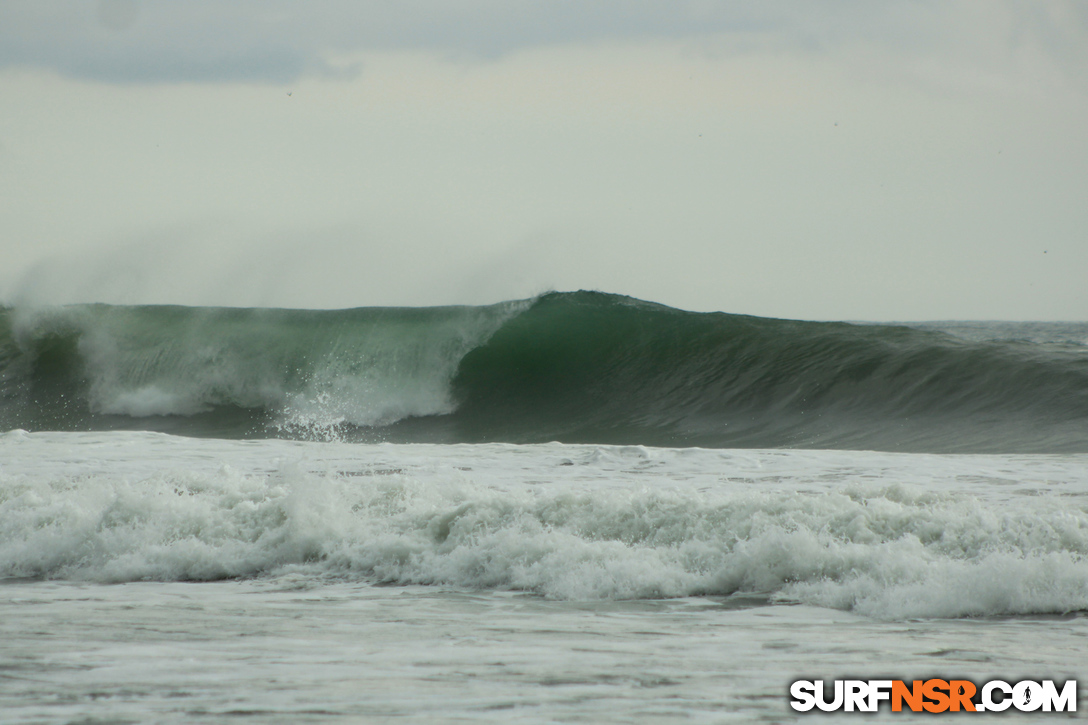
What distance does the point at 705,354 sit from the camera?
13.9 metres

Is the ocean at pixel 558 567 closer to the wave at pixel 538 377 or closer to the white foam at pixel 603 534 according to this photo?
the white foam at pixel 603 534

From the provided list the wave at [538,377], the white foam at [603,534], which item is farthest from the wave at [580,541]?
the wave at [538,377]

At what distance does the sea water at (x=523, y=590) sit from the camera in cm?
264

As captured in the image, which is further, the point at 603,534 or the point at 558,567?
the point at 603,534

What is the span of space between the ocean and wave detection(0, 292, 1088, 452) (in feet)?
0.46

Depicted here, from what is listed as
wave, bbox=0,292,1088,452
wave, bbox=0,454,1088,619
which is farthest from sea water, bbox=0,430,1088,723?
wave, bbox=0,292,1088,452

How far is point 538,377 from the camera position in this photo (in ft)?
46.6

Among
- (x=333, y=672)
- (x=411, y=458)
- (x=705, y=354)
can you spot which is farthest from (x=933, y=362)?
(x=333, y=672)

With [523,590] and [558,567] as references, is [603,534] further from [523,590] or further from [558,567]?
[523,590]

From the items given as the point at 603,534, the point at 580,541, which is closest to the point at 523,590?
the point at 580,541

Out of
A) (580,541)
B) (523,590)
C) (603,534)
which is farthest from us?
(603,534)

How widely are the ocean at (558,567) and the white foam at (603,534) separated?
0.02m

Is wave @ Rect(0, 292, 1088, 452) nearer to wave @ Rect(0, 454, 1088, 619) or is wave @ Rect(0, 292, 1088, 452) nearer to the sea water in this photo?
the sea water

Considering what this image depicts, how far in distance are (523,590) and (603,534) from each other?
2.40 feet
